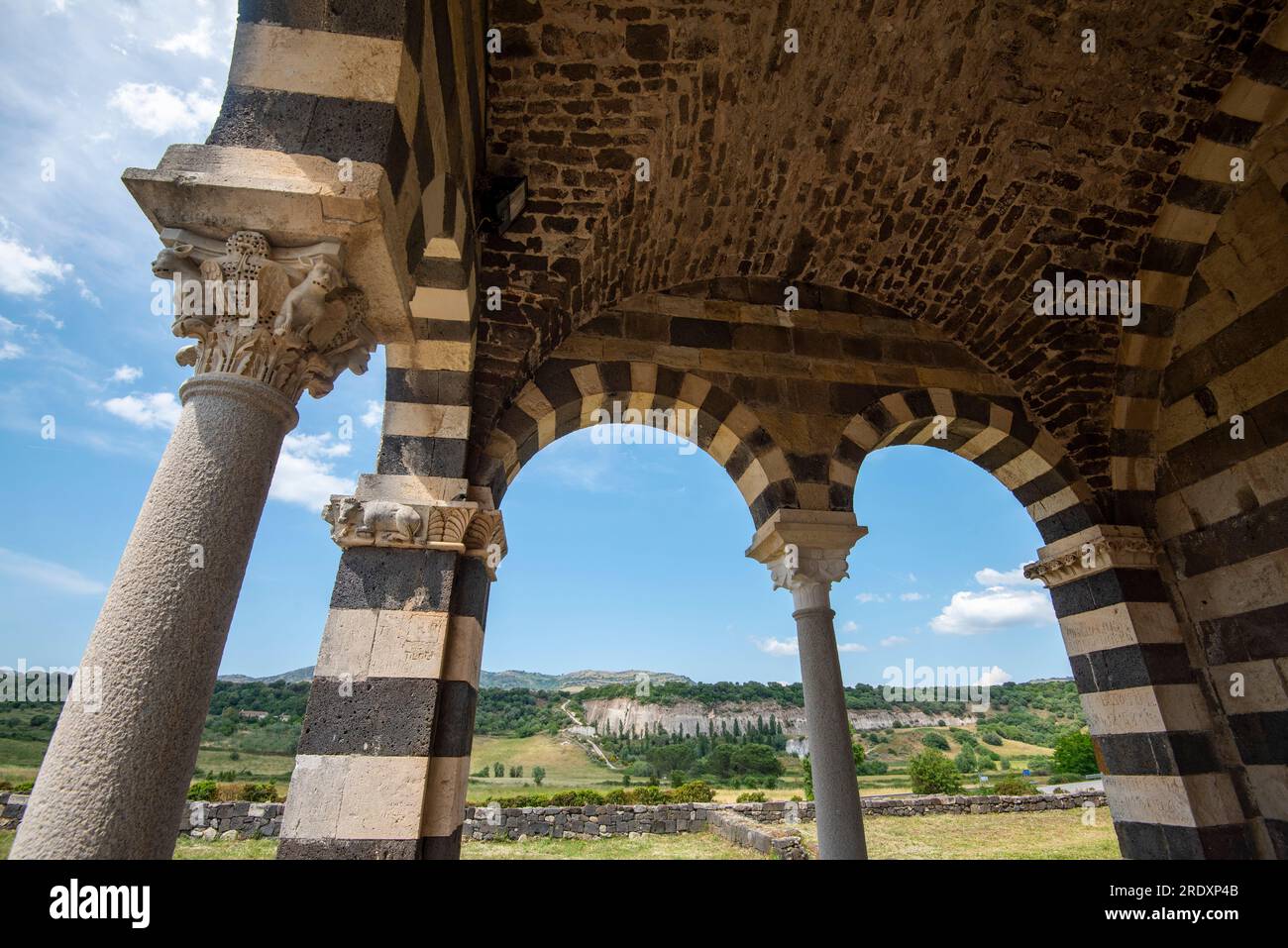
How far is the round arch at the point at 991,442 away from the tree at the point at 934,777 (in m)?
11.4

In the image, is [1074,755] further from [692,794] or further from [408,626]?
[408,626]

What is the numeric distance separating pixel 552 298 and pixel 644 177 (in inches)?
39.1

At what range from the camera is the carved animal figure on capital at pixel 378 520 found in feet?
11.0

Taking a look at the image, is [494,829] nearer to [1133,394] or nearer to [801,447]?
[801,447]

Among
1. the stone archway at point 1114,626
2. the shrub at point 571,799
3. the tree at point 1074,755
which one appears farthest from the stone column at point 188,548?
the tree at point 1074,755

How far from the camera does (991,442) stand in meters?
5.39

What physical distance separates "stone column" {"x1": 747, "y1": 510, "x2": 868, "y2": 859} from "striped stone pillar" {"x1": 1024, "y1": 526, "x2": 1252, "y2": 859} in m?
2.09

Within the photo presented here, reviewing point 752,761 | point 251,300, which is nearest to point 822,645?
point 251,300

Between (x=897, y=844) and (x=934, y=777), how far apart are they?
5461 millimetres

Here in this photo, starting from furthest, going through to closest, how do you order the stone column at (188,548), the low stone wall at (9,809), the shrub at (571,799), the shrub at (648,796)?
the shrub at (648,796) < the shrub at (571,799) < the low stone wall at (9,809) < the stone column at (188,548)

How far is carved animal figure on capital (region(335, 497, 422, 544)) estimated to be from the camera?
3.36 m

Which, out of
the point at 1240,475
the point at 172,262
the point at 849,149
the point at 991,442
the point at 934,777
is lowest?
the point at 934,777

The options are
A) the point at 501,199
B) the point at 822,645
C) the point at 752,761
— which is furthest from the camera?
the point at 752,761

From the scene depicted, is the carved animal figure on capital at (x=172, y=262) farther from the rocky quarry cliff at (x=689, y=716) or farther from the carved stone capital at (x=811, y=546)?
the rocky quarry cliff at (x=689, y=716)
